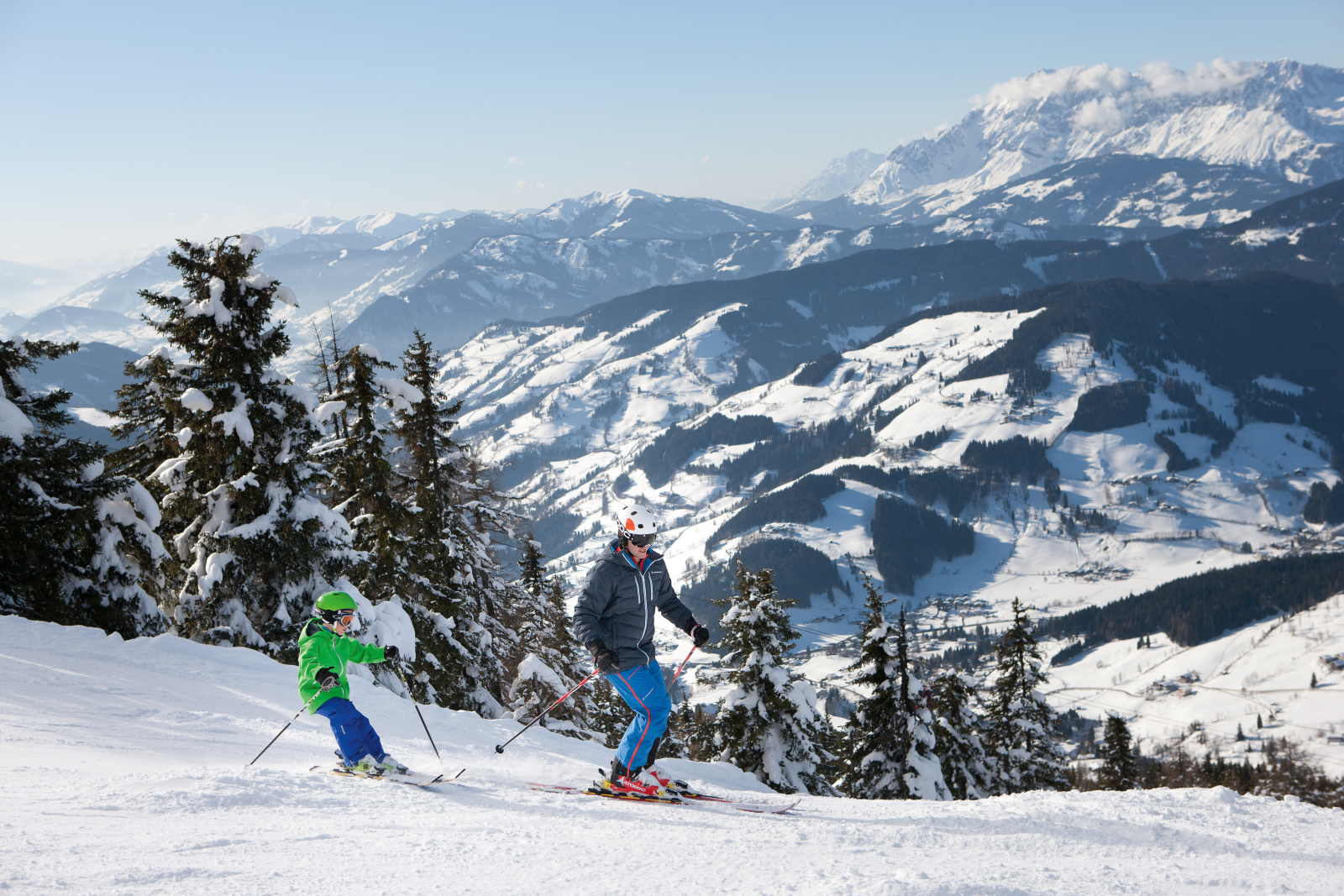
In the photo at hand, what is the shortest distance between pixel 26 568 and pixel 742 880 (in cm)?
1537

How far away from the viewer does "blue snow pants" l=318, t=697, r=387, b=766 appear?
316 inches

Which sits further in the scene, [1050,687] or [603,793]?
[1050,687]

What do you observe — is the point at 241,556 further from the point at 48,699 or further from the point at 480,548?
the point at 480,548

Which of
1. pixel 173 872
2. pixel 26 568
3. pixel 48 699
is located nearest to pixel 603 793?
pixel 173 872

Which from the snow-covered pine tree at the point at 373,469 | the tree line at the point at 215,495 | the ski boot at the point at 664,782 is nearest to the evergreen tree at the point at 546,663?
the tree line at the point at 215,495

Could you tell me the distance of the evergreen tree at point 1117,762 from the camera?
36406 millimetres

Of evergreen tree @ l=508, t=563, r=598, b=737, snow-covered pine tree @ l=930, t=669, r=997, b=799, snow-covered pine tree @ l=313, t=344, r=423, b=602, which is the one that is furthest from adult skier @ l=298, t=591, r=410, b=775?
snow-covered pine tree @ l=930, t=669, r=997, b=799

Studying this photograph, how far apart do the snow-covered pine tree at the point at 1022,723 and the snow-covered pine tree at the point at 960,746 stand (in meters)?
2.99

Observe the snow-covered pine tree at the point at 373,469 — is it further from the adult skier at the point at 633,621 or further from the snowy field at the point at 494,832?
the adult skier at the point at 633,621

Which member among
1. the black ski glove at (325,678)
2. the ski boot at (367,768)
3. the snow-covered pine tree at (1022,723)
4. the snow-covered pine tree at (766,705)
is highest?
the black ski glove at (325,678)

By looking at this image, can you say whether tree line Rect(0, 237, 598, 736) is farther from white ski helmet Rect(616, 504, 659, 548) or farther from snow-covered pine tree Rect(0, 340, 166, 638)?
white ski helmet Rect(616, 504, 659, 548)

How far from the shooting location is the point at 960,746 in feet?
94.5

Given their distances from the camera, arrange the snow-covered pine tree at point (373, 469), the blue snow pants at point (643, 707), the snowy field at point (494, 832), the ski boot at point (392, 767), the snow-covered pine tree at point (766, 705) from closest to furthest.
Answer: the snowy field at point (494, 832) → the blue snow pants at point (643, 707) → the ski boot at point (392, 767) → the snow-covered pine tree at point (373, 469) → the snow-covered pine tree at point (766, 705)

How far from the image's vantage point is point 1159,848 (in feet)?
21.4
